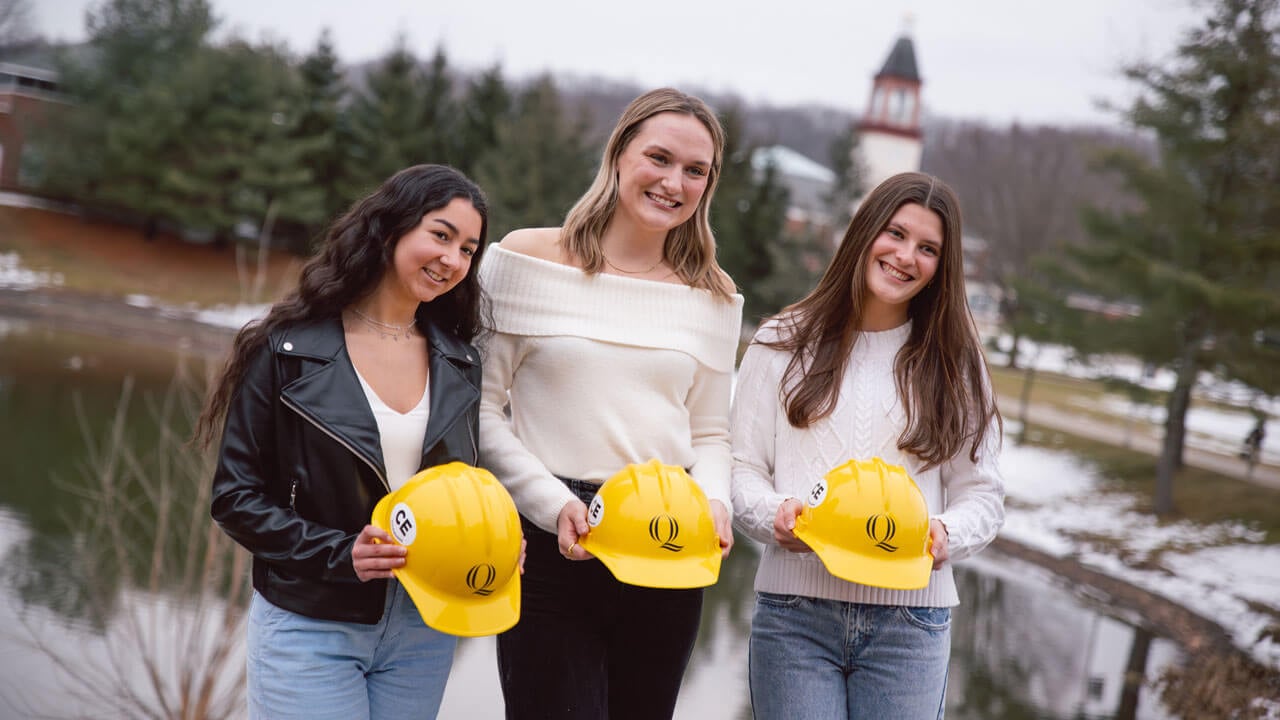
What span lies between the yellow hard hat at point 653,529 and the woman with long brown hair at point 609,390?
0.07m

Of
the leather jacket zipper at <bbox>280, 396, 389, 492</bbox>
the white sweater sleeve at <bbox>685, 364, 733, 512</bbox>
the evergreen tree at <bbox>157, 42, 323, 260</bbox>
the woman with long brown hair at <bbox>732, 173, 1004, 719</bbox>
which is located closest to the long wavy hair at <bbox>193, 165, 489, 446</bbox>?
the leather jacket zipper at <bbox>280, 396, 389, 492</bbox>

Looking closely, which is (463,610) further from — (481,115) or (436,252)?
(481,115)

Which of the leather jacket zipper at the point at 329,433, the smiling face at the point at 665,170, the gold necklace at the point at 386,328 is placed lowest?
the leather jacket zipper at the point at 329,433

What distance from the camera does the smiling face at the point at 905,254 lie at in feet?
10.4

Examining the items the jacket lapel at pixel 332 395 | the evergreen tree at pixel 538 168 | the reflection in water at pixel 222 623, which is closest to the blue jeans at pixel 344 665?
the jacket lapel at pixel 332 395

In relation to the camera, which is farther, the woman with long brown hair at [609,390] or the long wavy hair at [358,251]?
the woman with long brown hair at [609,390]

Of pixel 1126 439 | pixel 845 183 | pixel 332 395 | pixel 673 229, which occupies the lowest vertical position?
pixel 1126 439

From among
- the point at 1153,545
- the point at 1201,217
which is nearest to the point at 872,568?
the point at 1153,545

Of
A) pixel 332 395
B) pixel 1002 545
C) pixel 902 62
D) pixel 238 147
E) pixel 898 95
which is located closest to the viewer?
pixel 332 395

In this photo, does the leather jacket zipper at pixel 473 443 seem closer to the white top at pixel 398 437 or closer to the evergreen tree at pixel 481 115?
the white top at pixel 398 437

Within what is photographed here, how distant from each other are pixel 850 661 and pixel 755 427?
0.76 metres

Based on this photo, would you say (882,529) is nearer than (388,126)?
Yes

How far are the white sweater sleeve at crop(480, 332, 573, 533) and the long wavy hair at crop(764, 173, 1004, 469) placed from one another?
780 mm

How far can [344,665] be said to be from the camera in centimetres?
275
